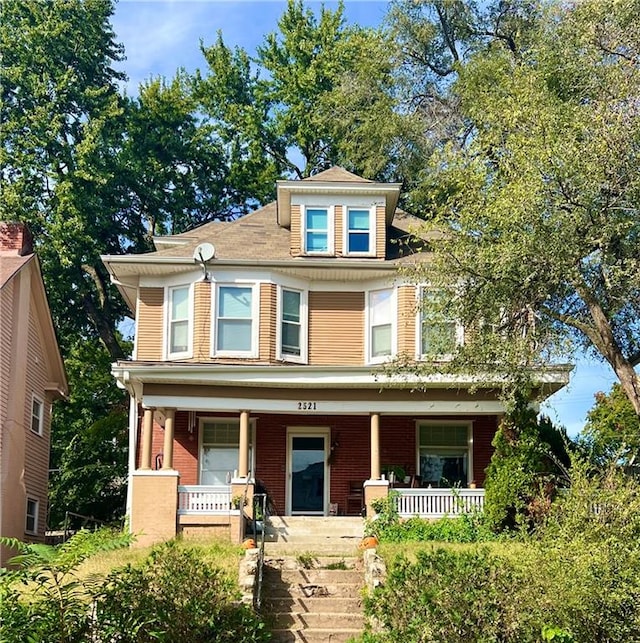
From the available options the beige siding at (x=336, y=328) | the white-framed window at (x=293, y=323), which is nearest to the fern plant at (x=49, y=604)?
the white-framed window at (x=293, y=323)

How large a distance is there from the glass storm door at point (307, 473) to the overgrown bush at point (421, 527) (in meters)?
3.54

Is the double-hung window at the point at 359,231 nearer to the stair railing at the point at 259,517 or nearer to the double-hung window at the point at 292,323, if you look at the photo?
the double-hung window at the point at 292,323

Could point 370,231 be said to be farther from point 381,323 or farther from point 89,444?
point 89,444

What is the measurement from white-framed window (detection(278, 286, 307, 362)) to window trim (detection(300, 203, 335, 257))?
3.50 ft

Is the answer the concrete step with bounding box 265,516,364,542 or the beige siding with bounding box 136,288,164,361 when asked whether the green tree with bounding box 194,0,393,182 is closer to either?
the beige siding with bounding box 136,288,164,361

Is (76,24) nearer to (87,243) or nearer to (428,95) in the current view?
(87,243)

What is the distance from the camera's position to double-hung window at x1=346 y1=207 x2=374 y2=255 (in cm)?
2200

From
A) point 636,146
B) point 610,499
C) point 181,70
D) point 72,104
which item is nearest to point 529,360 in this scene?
point 636,146

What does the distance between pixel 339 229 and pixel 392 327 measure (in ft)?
9.32

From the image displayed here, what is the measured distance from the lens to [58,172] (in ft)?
102

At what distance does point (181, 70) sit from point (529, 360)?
25.4 metres

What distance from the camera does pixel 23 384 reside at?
21047 millimetres

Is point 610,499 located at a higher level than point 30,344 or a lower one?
lower

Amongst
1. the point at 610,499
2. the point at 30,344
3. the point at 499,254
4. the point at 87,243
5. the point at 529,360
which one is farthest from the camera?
the point at 87,243
